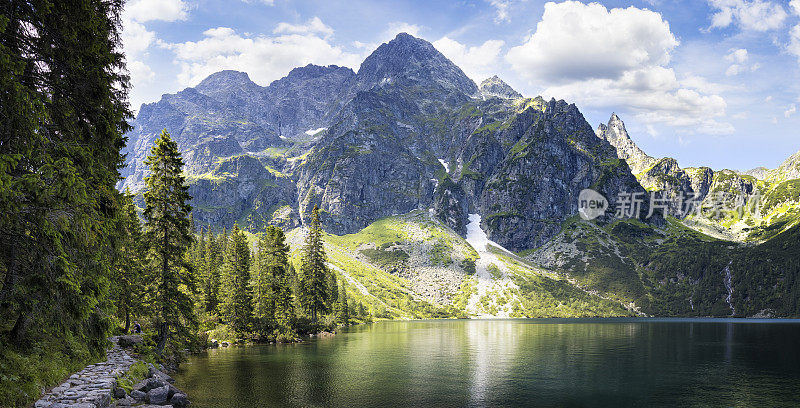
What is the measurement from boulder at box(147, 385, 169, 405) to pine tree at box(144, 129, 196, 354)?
709 inches

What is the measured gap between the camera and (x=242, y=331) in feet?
261

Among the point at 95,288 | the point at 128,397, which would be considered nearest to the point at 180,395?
the point at 128,397

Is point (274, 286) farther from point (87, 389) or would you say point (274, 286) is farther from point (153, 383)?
point (87, 389)

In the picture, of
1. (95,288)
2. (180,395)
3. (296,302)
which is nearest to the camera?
(95,288)

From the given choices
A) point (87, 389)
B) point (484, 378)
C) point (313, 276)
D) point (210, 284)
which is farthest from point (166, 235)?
point (313, 276)

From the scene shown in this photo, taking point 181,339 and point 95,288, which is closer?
point 95,288

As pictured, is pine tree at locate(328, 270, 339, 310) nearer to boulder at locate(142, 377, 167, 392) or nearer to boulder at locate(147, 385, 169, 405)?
boulder at locate(142, 377, 167, 392)

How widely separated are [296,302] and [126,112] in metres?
98.6

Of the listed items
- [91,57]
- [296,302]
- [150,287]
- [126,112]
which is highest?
[91,57]

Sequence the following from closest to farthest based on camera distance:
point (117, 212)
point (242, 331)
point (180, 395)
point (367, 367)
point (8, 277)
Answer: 1. point (8, 277)
2. point (117, 212)
3. point (180, 395)
4. point (367, 367)
5. point (242, 331)

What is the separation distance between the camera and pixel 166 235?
149ft

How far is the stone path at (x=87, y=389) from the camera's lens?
17750mm

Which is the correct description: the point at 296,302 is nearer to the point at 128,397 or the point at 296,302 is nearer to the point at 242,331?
the point at 242,331

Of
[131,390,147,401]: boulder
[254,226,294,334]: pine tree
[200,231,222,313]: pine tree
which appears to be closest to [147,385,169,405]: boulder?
[131,390,147,401]: boulder
